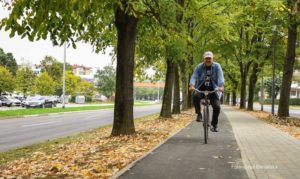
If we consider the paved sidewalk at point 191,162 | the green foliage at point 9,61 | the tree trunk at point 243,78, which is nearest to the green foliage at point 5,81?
the green foliage at point 9,61

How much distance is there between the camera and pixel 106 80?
11544 cm

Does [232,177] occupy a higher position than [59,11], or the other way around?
[59,11]

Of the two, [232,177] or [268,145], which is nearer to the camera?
[232,177]

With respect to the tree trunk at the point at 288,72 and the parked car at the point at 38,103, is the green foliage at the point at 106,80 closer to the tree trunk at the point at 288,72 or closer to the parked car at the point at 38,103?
the parked car at the point at 38,103

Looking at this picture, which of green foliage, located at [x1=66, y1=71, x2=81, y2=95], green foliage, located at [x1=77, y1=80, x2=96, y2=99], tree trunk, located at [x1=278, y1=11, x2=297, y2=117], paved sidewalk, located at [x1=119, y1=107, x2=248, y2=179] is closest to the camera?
paved sidewalk, located at [x1=119, y1=107, x2=248, y2=179]

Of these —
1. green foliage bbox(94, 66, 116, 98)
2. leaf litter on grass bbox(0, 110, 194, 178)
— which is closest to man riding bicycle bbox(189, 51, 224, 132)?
leaf litter on grass bbox(0, 110, 194, 178)

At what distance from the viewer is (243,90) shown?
4475cm

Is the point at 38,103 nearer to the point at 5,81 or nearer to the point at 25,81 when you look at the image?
the point at 5,81

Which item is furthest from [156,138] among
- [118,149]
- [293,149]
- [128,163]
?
[128,163]

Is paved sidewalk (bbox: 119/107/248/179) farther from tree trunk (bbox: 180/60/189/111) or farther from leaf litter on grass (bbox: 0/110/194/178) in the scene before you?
tree trunk (bbox: 180/60/189/111)

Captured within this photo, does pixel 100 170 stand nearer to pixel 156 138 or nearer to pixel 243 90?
pixel 156 138

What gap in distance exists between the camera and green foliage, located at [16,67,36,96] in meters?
85.6

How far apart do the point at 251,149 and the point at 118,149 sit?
9.35ft

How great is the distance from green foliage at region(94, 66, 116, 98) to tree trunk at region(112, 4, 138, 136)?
10031 centimetres
